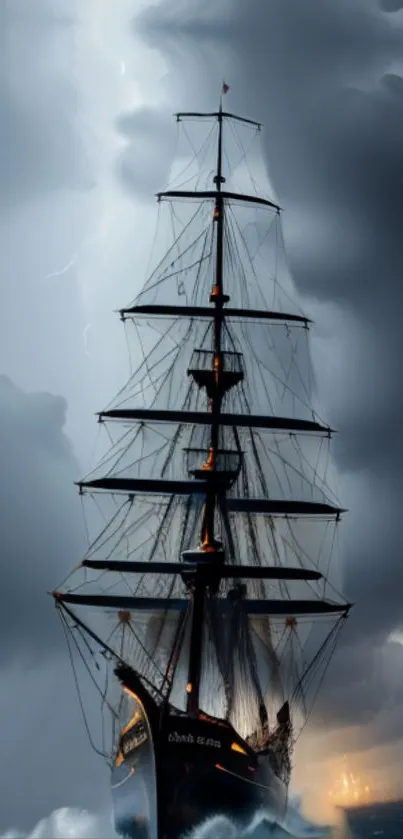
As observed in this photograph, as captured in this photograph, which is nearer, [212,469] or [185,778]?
[185,778]

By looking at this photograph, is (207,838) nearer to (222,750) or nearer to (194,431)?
(222,750)

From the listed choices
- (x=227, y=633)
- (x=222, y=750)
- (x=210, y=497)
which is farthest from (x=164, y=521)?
(x=222, y=750)

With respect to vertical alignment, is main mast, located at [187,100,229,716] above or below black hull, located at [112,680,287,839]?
above

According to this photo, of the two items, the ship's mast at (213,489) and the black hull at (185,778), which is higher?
the ship's mast at (213,489)

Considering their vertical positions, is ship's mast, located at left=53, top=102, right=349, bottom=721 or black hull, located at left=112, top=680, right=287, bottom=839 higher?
ship's mast, located at left=53, top=102, right=349, bottom=721

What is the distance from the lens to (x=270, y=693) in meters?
114

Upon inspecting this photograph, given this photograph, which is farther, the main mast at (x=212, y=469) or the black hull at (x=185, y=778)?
the main mast at (x=212, y=469)

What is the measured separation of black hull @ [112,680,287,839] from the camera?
94562 millimetres

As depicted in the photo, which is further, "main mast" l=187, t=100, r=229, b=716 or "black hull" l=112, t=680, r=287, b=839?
"main mast" l=187, t=100, r=229, b=716

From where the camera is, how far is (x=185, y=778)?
94938 mm

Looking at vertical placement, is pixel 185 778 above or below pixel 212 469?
below

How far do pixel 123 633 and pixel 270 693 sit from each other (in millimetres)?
12814

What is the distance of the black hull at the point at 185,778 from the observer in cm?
9456

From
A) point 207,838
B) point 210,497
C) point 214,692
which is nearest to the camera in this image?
point 207,838
